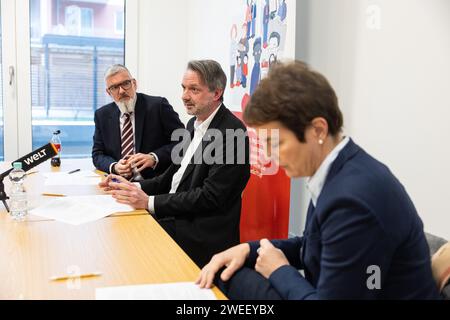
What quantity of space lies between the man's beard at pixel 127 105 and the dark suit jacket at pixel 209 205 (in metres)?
1.00

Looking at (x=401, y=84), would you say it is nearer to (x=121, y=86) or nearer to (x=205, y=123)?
(x=205, y=123)

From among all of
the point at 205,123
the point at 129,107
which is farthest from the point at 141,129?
the point at 205,123

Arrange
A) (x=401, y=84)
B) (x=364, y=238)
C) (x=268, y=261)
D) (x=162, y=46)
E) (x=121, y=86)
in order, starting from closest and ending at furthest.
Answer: (x=364, y=238) < (x=268, y=261) < (x=401, y=84) < (x=121, y=86) < (x=162, y=46)

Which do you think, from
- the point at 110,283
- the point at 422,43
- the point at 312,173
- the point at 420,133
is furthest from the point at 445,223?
the point at 110,283

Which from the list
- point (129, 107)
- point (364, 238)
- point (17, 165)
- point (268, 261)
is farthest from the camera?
point (129, 107)

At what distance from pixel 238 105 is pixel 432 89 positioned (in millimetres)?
1612

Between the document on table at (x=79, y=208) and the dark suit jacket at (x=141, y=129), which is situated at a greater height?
the dark suit jacket at (x=141, y=129)

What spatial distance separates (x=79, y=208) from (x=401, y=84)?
4.98 ft

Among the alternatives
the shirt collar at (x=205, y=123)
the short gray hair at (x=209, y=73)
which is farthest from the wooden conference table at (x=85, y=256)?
the short gray hair at (x=209, y=73)

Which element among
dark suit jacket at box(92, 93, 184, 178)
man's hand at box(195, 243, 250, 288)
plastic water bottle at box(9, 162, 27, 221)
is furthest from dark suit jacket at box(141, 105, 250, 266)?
dark suit jacket at box(92, 93, 184, 178)

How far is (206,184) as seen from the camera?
6.83 feet

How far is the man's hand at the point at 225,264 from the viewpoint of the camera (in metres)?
1.20

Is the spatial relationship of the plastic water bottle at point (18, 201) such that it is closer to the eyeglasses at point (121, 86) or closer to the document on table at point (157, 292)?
the document on table at point (157, 292)
